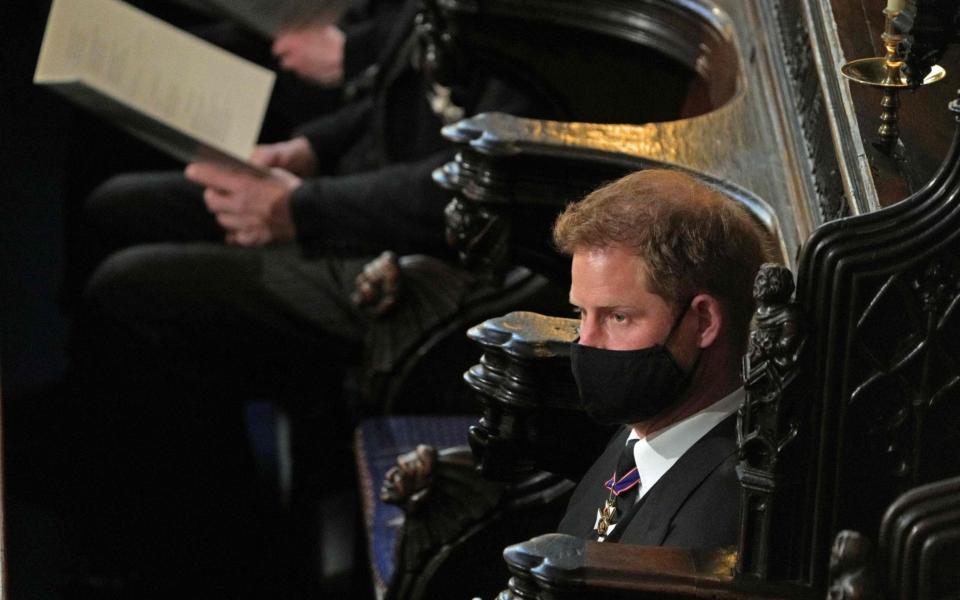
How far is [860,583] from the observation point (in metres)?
1.56

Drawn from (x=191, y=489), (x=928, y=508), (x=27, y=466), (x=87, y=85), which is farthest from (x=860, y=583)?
(x=27, y=466)

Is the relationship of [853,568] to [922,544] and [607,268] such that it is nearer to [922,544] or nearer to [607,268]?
[922,544]

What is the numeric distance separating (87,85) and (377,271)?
0.87 m

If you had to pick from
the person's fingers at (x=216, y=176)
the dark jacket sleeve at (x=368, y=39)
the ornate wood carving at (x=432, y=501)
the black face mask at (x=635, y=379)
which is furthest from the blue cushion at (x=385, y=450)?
the dark jacket sleeve at (x=368, y=39)

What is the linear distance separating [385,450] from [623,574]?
2.20 meters

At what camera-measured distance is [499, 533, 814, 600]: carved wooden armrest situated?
5.62ft

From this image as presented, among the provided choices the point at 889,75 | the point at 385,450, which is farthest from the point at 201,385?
the point at 889,75

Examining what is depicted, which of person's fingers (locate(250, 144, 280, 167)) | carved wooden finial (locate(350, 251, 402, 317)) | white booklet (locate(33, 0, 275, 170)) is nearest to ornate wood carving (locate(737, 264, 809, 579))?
carved wooden finial (locate(350, 251, 402, 317))

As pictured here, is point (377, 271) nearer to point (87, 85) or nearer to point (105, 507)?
point (87, 85)

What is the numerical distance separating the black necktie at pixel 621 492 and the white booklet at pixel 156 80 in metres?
2.41

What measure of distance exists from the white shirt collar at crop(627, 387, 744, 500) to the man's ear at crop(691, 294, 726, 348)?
0.08m

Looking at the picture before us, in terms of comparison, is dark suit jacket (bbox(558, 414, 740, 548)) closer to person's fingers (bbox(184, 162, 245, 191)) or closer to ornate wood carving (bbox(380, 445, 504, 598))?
ornate wood carving (bbox(380, 445, 504, 598))

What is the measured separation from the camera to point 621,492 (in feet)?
6.84

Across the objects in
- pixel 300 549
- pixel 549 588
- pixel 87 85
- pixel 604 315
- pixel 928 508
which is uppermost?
pixel 87 85
